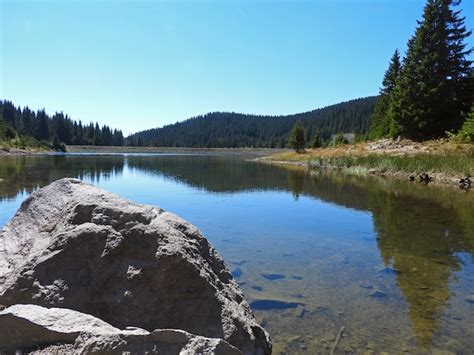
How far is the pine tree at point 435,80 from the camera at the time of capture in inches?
1543

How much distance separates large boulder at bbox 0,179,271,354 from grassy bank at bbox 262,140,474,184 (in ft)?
71.2

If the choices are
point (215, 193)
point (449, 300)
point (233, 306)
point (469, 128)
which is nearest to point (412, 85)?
point (469, 128)

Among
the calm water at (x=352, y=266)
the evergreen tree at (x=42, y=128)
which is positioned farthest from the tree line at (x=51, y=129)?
the calm water at (x=352, y=266)

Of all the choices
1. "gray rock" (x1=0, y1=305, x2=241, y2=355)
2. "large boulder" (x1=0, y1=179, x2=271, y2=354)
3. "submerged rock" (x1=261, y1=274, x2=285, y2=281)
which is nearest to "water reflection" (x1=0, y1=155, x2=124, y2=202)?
"submerged rock" (x1=261, y1=274, x2=285, y2=281)

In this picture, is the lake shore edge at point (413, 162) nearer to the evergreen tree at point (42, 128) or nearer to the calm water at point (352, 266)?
the calm water at point (352, 266)

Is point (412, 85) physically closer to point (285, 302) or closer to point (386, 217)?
point (386, 217)

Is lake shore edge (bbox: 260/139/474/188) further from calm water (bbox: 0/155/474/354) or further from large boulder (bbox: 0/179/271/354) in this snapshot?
large boulder (bbox: 0/179/271/354)

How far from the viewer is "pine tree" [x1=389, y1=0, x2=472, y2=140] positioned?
39.2 meters

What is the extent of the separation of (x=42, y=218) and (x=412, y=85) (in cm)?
4285

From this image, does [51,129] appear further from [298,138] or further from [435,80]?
[435,80]

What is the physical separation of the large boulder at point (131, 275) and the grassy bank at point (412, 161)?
71.2 feet

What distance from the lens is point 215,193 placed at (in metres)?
18.5

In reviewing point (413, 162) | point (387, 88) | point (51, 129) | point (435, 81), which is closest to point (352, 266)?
point (413, 162)

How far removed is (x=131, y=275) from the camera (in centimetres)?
371
